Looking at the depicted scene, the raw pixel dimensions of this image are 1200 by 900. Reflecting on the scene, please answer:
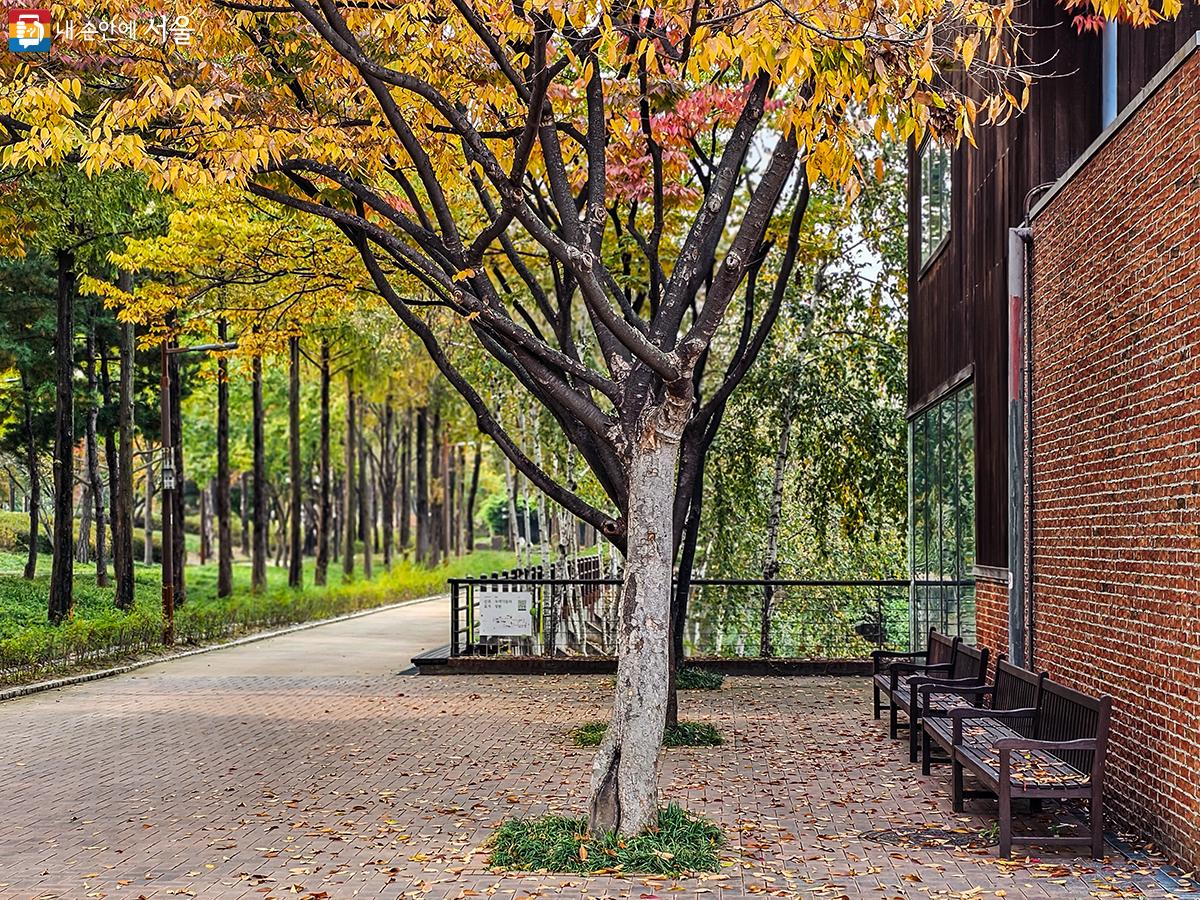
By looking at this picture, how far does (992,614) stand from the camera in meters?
13.2

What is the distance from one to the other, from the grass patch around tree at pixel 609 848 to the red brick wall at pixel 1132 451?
270 cm

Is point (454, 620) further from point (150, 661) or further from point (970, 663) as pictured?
point (970, 663)

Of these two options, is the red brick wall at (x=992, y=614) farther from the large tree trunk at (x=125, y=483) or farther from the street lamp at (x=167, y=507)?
the large tree trunk at (x=125, y=483)

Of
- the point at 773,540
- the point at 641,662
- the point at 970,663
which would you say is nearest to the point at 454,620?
the point at 773,540

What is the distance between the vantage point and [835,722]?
48.7 feet

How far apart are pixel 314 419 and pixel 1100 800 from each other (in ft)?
157

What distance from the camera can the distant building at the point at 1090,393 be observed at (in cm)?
795

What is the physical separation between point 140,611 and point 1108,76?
61.6 feet

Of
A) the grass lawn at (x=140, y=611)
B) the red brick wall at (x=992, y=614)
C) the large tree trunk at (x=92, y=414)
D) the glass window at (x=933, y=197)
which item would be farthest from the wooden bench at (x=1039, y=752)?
the large tree trunk at (x=92, y=414)

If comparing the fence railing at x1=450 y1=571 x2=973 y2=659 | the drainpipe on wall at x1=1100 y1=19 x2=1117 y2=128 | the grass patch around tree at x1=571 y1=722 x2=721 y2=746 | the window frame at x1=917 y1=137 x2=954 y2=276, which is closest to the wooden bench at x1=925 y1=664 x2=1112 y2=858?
the grass patch around tree at x1=571 y1=722 x2=721 y2=746

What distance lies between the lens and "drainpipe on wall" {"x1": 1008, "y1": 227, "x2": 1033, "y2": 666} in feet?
38.7

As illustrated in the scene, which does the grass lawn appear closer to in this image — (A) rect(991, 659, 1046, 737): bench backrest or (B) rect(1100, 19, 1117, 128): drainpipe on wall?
(A) rect(991, 659, 1046, 737): bench backrest

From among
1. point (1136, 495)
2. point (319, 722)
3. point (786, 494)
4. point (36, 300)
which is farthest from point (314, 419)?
point (1136, 495)

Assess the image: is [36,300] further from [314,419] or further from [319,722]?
[314,419]
